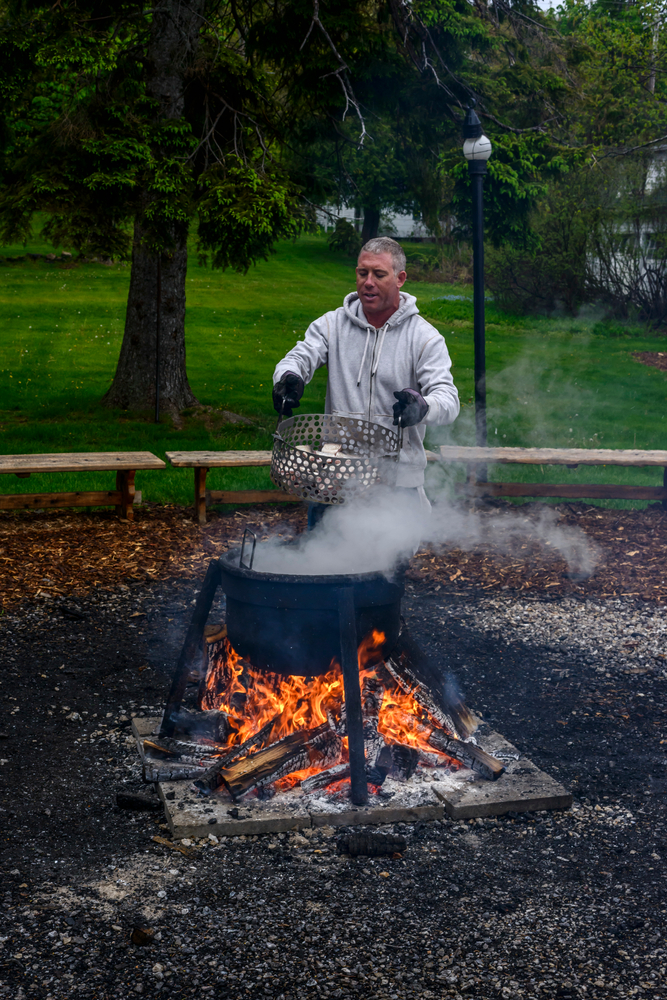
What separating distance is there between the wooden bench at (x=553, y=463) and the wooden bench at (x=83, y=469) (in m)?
2.60

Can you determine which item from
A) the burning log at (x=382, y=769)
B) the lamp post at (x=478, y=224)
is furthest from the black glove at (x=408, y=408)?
the lamp post at (x=478, y=224)

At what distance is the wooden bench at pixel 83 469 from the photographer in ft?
23.8

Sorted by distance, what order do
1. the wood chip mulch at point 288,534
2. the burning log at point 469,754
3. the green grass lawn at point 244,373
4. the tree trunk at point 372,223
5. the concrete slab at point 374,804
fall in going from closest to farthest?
the concrete slab at point 374,804 < the burning log at point 469,754 < the wood chip mulch at point 288,534 < the green grass lawn at point 244,373 < the tree trunk at point 372,223

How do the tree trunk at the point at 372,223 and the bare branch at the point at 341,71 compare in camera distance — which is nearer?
the bare branch at the point at 341,71

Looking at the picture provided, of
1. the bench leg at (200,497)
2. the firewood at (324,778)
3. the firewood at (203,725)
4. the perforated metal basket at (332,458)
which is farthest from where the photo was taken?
the bench leg at (200,497)

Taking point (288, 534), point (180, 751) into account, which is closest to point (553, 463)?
point (288, 534)

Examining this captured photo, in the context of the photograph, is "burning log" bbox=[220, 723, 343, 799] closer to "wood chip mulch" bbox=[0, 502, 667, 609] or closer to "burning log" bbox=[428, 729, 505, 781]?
"burning log" bbox=[428, 729, 505, 781]

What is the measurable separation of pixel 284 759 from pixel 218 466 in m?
4.13

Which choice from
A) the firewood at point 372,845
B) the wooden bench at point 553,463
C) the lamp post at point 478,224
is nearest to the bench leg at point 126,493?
the wooden bench at point 553,463

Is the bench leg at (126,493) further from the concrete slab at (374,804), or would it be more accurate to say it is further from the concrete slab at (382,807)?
the concrete slab at (382,807)

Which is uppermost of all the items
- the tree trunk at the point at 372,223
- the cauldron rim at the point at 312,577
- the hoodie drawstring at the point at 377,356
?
the tree trunk at the point at 372,223

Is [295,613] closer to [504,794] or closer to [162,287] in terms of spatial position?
[504,794]

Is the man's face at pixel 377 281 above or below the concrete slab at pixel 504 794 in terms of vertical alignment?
above

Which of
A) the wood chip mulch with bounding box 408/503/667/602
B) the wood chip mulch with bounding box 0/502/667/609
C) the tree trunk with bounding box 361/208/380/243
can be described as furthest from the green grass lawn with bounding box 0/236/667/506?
the tree trunk with bounding box 361/208/380/243
